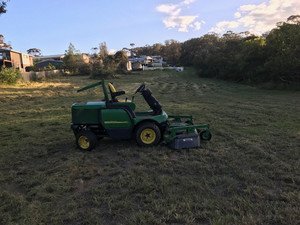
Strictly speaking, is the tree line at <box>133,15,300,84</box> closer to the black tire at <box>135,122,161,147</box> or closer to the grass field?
the grass field

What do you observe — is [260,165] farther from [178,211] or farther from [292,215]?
[178,211]

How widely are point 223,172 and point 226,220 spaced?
138 centimetres

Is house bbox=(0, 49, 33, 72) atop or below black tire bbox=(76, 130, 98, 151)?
atop

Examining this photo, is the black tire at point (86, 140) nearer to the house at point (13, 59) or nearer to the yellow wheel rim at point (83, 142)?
the yellow wheel rim at point (83, 142)

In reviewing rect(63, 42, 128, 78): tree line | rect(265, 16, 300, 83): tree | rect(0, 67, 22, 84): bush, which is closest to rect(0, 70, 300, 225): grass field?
rect(0, 67, 22, 84): bush

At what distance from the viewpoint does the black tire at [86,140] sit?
17.3 ft

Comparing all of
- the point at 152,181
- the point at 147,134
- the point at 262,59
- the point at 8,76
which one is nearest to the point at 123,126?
the point at 147,134

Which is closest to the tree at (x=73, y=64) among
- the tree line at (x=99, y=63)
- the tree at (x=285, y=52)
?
the tree line at (x=99, y=63)

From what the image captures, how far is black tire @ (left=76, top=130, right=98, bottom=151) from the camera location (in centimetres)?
529

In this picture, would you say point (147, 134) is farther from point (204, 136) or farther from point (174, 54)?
point (174, 54)

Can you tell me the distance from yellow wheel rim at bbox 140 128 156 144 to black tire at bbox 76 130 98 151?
1.07 metres

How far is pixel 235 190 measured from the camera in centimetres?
342

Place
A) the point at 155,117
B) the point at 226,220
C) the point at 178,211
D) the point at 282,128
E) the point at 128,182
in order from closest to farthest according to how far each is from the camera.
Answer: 1. the point at 226,220
2. the point at 178,211
3. the point at 128,182
4. the point at 155,117
5. the point at 282,128

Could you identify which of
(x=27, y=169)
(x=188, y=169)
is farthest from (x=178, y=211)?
(x=27, y=169)
